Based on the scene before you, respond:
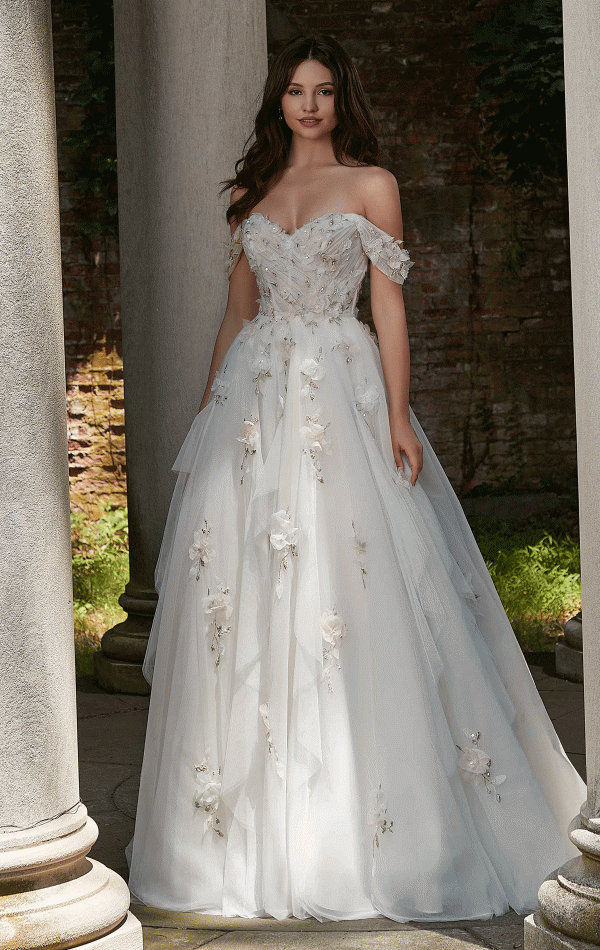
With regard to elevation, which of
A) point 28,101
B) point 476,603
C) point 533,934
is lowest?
point 533,934

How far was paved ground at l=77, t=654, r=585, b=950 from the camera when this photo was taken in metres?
2.26

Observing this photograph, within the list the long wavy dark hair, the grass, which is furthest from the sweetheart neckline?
the grass

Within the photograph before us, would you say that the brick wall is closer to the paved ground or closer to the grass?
the grass

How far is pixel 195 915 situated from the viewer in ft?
8.03

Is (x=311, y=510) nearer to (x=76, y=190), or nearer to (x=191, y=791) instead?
(x=191, y=791)

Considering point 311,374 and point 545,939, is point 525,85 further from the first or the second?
point 545,939

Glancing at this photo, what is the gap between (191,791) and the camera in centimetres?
254

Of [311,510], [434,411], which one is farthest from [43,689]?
[434,411]

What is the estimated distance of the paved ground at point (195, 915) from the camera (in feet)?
7.41

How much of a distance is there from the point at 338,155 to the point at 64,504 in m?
1.28

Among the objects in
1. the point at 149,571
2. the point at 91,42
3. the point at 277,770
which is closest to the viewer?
the point at 277,770

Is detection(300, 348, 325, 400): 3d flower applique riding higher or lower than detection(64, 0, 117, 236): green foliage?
lower

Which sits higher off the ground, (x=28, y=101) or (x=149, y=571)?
(x=28, y=101)

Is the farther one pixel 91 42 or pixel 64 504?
pixel 91 42
